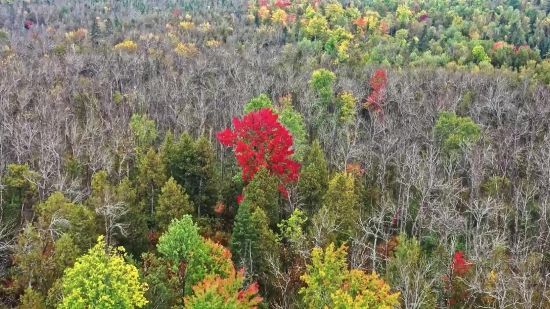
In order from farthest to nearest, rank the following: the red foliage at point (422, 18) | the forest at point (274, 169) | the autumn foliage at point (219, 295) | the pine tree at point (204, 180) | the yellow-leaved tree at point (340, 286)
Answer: the red foliage at point (422, 18) → the pine tree at point (204, 180) → the forest at point (274, 169) → the yellow-leaved tree at point (340, 286) → the autumn foliage at point (219, 295)

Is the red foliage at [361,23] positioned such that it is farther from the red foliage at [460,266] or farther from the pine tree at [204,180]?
the red foliage at [460,266]

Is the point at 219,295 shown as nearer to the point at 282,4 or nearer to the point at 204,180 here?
the point at 204,180

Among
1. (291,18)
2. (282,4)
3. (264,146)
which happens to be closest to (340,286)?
(264,146)

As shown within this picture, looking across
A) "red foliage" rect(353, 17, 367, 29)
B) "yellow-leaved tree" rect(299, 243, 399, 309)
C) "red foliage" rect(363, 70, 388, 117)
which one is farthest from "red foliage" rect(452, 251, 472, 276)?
"red foliage" rect(353, 17, 367, 29)

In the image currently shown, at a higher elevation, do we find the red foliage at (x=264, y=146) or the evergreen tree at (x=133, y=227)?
the red foliage at (x=264, y=146)

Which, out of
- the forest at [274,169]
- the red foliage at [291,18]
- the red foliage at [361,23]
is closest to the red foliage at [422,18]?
the forest at [274,169]
